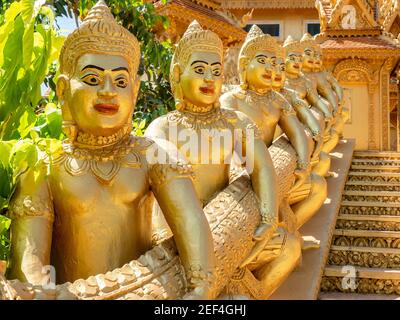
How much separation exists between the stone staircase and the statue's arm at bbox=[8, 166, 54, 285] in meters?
2.08

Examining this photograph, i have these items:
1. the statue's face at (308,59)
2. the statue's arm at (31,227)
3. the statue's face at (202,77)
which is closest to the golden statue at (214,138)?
the statue's face at (202,77)

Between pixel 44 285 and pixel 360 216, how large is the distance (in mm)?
3582

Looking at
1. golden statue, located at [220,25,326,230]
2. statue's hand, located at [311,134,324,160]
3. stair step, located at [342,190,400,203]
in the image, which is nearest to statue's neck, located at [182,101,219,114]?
golden statue, located at [220,25,326,230]

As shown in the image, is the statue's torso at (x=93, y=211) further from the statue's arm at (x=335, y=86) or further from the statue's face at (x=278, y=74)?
the statue's arm at (x=335, y=86)

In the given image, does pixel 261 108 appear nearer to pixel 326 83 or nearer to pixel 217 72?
pixel 217 72

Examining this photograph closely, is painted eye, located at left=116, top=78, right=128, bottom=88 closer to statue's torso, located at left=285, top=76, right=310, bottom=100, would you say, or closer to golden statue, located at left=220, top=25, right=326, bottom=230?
golden statue, located at left=220, top=25, right=326, bottom=230

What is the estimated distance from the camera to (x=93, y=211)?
2113 mm

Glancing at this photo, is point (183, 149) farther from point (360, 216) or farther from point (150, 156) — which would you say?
point (360, 216)

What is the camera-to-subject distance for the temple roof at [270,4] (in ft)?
63.2

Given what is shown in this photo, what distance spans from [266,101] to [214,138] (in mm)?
1177

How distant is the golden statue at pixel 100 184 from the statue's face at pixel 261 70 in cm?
189

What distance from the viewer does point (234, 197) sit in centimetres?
269

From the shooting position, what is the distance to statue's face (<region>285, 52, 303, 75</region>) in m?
6.05

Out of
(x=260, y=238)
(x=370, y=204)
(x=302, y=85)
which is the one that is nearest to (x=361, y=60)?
(x=302, y=85)
